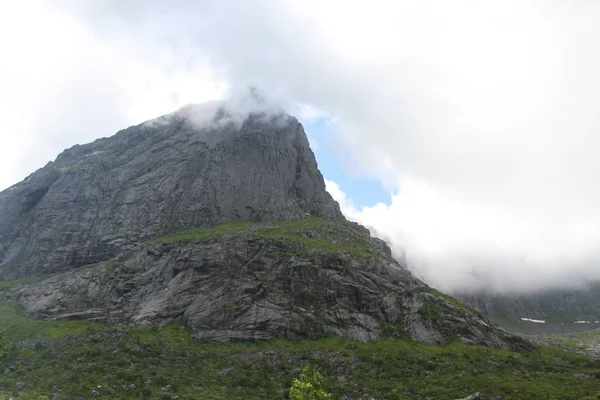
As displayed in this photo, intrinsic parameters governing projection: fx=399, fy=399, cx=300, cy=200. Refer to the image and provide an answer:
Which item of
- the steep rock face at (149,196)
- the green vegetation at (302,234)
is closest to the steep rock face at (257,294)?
the green vegetation at (302,234)

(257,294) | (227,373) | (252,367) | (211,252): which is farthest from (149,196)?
(227,373)

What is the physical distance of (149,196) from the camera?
563 ft

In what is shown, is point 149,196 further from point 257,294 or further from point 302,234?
point 257,294

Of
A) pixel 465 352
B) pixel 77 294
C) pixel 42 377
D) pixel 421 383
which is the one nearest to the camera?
pixel 42 377

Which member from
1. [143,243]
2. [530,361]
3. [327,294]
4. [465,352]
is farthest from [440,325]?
[143,243]

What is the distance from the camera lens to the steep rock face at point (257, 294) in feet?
372

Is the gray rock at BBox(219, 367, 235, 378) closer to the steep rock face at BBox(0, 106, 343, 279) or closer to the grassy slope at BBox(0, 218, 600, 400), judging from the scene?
the grassy slope at BBox(0, 218, 600, 400)

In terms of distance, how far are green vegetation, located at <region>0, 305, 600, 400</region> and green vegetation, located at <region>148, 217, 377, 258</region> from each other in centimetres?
3735

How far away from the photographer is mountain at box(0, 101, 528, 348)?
116 metres

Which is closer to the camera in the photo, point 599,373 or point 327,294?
point 599,373

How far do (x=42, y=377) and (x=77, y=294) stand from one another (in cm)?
5698

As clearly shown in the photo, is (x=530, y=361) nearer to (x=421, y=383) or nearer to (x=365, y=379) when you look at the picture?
(x=421, y=383)

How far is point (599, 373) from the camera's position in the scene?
101 meters

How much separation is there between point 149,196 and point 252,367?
102181 millimetres
